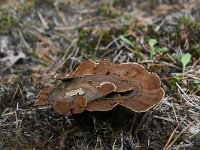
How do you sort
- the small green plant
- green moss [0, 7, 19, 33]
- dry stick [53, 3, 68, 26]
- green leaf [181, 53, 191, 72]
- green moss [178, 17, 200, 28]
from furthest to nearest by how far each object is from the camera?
dry stick [53, 3, 68, 26], green moss [0, 7, 19, 33], green moss [178, 17, 200, 28], the small green plant, green leaf [181, 53, 191, 72]

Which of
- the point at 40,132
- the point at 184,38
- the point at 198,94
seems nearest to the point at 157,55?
the point at 184,38

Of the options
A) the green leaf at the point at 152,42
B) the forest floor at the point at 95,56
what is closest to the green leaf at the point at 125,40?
the forest floor at the point at 95,56

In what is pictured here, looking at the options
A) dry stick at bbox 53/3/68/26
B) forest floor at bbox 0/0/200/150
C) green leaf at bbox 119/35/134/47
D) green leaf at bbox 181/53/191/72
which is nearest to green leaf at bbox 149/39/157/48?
forest floor at bbox 0/0/200/150

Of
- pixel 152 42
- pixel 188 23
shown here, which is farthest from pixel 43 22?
pixel 188 23

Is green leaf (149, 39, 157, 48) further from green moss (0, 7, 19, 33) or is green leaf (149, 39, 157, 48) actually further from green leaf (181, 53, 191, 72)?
green moss (0, 7, 19, 33)

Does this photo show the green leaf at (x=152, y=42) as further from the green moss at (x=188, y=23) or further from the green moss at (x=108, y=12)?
the green moss at (x=108, y=12)

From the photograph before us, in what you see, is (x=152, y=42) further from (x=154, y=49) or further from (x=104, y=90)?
(x=104, y=90)

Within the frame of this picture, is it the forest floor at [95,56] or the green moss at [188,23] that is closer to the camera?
the forest floor at [95,56]
